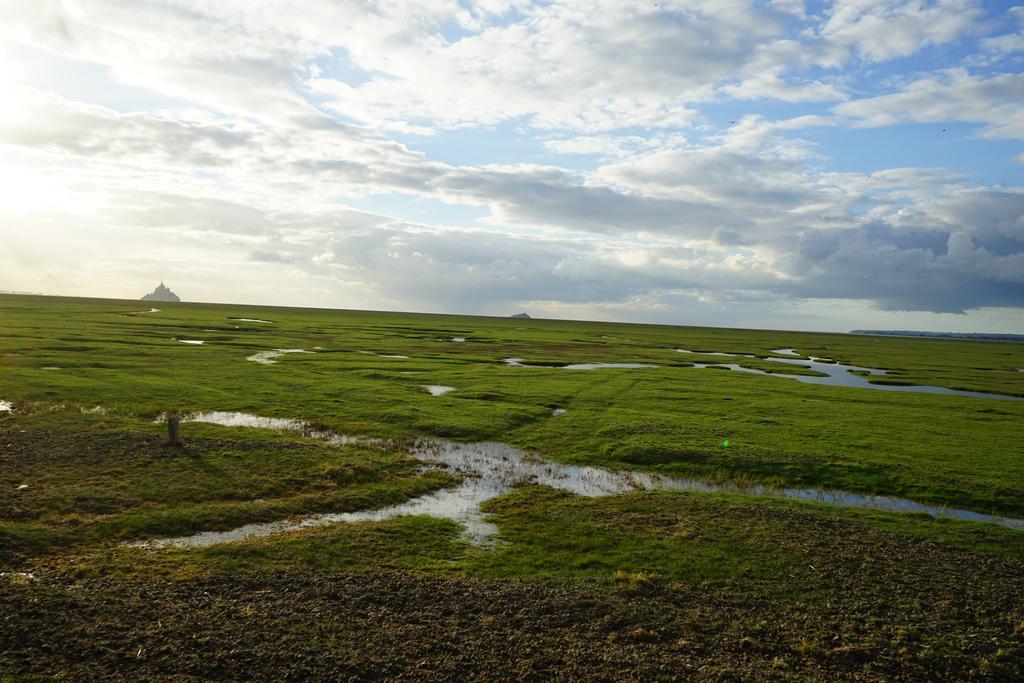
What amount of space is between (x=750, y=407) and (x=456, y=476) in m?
28.8

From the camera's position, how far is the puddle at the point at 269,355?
6162 centimetres

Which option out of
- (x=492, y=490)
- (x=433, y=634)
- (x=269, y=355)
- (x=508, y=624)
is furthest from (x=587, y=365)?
(x=433, y=634)

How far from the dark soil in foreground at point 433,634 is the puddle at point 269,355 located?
158 ft

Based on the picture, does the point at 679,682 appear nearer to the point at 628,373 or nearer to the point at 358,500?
the point at 358,500

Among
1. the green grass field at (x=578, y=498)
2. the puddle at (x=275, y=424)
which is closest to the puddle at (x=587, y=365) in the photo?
the green grass field at (x=578, y=498)

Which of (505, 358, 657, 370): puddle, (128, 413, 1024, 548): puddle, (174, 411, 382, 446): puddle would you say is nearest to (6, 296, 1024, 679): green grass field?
A: (128, 413, 1024, 548): puddle

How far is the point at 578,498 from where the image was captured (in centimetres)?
2389

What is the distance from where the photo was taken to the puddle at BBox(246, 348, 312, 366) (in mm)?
61622

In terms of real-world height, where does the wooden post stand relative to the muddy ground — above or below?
above

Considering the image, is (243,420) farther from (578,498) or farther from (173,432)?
(578,498)

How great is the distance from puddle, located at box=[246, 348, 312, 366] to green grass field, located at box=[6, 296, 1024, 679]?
1055 cm

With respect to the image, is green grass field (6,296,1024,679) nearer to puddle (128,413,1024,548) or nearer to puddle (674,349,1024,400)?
puddle (128,413,1024,548)

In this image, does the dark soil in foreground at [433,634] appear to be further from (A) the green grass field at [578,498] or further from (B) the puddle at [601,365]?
(B) the puddle at [601,365]

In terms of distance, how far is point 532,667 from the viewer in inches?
486
